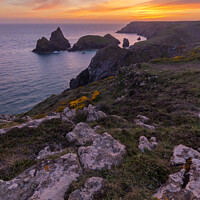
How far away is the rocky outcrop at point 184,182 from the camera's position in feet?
14.6

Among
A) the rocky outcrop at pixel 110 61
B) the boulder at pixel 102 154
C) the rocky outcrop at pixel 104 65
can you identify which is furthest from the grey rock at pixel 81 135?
the rocky outcrop at pixel 104 65

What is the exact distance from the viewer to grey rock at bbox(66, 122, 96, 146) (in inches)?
339

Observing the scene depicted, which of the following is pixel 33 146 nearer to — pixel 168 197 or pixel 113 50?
pixel 168 197

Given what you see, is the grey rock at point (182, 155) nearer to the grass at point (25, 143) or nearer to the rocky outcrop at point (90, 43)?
the grass at point (25, 143)

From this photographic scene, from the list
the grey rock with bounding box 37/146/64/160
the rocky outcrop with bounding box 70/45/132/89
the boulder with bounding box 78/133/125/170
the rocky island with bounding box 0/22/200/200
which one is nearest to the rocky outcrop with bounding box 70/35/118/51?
the rocky outcrop with bounding box 70/45/132/89

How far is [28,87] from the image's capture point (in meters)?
55.1

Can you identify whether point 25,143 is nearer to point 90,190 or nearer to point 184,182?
point 90,190

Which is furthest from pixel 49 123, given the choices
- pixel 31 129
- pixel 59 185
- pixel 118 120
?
pixel 59 185

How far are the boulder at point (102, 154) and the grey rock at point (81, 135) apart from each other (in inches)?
28.8

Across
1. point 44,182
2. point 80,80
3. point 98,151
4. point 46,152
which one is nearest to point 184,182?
point 98,151

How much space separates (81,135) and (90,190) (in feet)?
15.0

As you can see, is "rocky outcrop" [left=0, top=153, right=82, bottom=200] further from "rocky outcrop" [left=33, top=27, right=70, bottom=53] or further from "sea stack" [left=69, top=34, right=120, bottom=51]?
"sea stack" [left=69, top=34, right=120, bottom=51]

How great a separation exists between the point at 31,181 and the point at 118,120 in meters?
7.97

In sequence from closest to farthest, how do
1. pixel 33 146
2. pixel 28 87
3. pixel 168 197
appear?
pixel 168 197, pixel 33 146, pixel 28 87
